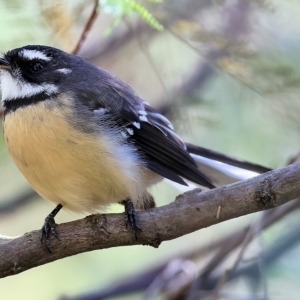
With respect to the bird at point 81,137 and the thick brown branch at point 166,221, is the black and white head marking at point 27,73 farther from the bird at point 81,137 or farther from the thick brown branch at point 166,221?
the thick brown branch at point 166,221

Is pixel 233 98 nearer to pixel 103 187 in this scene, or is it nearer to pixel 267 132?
pixel 267 132

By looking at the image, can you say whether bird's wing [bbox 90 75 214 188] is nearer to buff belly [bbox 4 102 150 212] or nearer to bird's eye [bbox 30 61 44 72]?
buff belly [bbox 4 102 150 212]

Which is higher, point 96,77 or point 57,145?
point 96,77

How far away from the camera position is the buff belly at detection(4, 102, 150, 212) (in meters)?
1.85

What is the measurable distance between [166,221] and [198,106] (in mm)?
990

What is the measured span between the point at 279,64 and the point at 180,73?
509 mm

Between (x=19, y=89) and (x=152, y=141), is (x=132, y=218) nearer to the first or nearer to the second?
(x=152, y=141)

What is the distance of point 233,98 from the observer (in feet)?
8.77

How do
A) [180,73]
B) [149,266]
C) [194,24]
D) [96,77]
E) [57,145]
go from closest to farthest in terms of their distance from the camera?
[57,145]
[96,77]
[194,24]
[180,73]
[149,266]

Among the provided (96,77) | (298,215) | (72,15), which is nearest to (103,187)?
(96,77)

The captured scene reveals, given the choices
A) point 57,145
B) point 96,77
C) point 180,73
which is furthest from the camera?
point 180,73

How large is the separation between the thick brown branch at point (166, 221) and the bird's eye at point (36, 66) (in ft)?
2.24

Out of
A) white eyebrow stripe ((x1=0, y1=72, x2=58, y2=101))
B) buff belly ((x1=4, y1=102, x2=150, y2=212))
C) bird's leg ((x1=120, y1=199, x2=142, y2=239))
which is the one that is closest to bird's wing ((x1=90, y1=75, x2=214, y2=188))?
buff belly ((x1=4, y1=102, x2=150, y2=212))

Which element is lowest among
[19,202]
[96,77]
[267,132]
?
[19,202]
